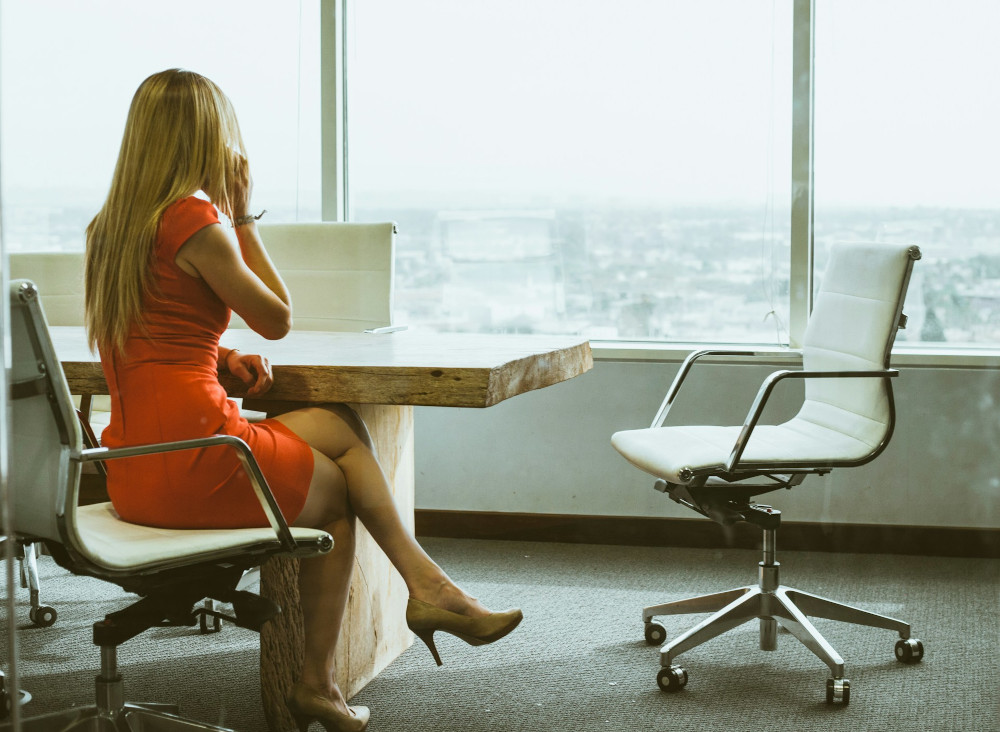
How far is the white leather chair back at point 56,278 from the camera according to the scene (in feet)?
3.99

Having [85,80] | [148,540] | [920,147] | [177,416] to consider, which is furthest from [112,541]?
[920,147]

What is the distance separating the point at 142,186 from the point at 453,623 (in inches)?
32.8

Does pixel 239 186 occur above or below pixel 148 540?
above

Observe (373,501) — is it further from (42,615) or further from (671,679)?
(671,679)

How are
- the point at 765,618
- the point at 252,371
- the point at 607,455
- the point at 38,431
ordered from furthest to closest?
the point at 607,455 < the point at 765,618 < the point at 252,371 < the point at 38,431

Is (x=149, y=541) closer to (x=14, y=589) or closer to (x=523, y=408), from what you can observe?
(x=14, y=589)

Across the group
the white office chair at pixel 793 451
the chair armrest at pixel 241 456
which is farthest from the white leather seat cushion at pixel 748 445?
the chair armrest at pixel 241 456

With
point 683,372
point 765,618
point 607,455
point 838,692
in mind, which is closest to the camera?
point 838,692

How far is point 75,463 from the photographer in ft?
4.65

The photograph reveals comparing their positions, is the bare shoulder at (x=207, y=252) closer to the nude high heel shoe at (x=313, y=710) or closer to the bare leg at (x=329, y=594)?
the bare leg at (x=329, y=594)

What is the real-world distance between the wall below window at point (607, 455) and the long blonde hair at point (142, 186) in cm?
110

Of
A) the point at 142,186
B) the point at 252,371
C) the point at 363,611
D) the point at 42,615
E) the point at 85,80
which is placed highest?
the point at 85,80

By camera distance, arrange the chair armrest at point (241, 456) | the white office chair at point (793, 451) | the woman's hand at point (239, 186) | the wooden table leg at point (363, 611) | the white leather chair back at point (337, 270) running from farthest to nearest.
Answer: the white leather chair back at point (337, 270), the white office chair at point (793, 451), the wooden table leg at point (363, 611), the woman's hand at point (239, 186), the chair armrest at point (241, 456)

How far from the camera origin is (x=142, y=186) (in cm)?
157
